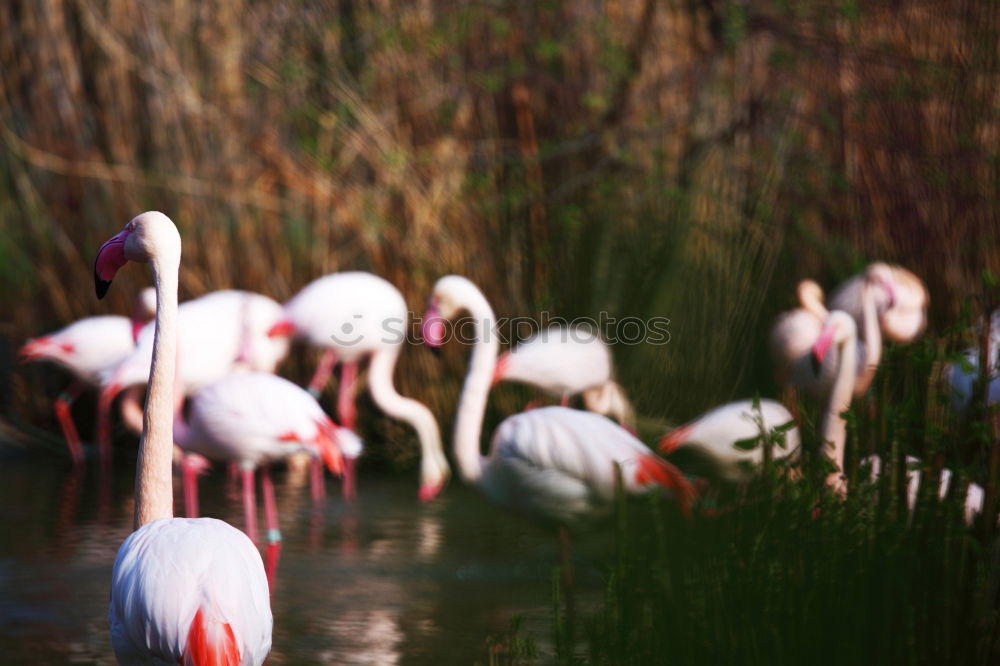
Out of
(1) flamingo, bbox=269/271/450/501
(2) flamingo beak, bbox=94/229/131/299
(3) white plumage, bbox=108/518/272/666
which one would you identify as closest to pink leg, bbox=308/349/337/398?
(1) flamingo, bbox=269/271/450/501

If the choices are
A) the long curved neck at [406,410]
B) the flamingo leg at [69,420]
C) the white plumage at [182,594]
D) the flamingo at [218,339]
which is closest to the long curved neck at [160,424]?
the white plumage at [182,594]

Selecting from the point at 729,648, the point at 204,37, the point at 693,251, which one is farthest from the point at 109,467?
the point at 729,648

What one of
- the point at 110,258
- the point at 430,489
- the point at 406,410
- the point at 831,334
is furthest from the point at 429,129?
the point at 110,258

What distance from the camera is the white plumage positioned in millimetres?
2520

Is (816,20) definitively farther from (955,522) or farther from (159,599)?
(159,599)

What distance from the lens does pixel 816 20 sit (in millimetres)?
6750

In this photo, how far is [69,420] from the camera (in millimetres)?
6602

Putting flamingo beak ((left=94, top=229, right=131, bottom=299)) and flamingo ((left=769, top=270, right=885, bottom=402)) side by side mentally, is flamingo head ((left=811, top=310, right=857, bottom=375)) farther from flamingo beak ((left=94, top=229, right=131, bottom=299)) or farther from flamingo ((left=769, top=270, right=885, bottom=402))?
flamingo beak ((left=94, top=229, right=131, bottom=299))

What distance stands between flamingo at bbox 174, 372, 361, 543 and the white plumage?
2203 millimetres

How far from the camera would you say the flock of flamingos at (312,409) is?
8.54ft

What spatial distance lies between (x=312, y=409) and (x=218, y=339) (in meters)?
1.23

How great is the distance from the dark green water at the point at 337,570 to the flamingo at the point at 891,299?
81.5 inches

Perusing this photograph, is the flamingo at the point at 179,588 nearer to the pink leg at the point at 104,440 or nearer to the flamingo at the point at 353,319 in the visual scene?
the flamingo at the point at 353,319

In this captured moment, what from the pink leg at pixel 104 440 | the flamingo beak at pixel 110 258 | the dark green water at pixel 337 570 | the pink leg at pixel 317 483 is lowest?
the dark green water at pixel 337 570
